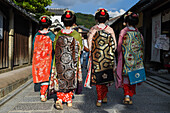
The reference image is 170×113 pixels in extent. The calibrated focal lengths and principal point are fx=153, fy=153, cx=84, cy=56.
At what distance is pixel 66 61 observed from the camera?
3.40 meters

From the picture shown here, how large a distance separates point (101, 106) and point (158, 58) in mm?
5650

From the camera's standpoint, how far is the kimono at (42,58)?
12.7 feet

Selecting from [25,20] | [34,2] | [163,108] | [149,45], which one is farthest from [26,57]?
[163,108]

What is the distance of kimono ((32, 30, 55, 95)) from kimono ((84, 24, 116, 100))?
1.06 m

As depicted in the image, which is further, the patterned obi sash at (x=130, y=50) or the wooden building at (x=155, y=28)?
the wooden building at (x=155, y=28)

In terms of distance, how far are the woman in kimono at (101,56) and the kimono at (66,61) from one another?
0.36 metres

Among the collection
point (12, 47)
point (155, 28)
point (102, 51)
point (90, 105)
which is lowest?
point (90, 105)

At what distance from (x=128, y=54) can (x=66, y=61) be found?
4.86 feet

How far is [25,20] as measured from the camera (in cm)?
925

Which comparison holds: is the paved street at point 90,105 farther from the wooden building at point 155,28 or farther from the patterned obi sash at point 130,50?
the wooden building at point 155,28

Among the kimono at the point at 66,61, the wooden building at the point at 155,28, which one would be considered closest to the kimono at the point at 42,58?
the kimono at the point at 66,61

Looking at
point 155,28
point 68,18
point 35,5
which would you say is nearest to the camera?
point 68,18

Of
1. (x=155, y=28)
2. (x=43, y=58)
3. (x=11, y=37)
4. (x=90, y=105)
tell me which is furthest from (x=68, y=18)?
(x=155, y=28)

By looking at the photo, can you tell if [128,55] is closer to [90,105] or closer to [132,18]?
[132,18]
